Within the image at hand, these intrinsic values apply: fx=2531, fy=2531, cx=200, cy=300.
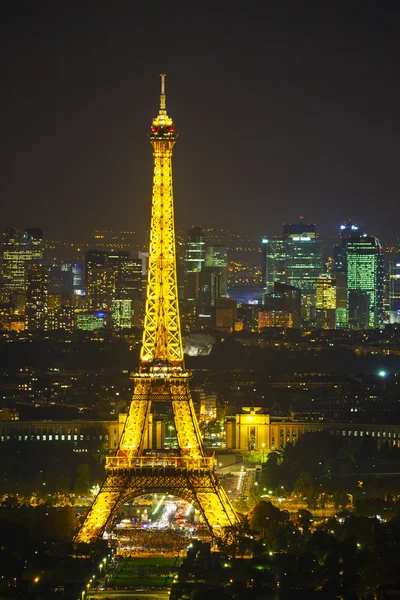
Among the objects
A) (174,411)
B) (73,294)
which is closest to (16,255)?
(73,294)

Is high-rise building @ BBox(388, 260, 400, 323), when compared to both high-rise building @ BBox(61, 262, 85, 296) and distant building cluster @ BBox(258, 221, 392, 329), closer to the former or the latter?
distant building cluster @ BBox(258, 221, 392, 329)

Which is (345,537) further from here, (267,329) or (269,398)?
(267,329)

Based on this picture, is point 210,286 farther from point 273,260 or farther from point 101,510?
point 101,510

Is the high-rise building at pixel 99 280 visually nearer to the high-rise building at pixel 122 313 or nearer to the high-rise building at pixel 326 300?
the high-rise building at pixel 122 313

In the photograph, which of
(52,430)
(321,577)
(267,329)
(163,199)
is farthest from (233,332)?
(321,577)

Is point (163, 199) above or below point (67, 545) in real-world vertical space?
above
